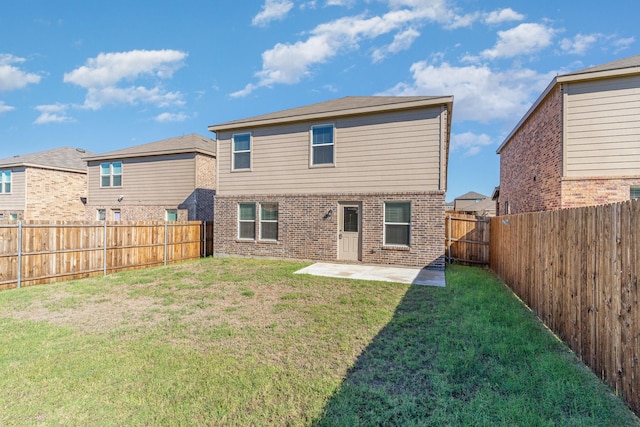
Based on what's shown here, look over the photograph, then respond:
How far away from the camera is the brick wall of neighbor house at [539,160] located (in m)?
8.70

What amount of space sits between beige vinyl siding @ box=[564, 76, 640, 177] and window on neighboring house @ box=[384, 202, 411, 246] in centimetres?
469

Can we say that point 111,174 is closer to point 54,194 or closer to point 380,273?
point 54,194

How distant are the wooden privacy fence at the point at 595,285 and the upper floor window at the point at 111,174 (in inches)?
789

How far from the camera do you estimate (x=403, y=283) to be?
7.72 m

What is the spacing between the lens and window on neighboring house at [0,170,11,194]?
20.8m

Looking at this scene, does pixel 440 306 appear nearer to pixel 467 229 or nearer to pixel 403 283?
pixel 403 283

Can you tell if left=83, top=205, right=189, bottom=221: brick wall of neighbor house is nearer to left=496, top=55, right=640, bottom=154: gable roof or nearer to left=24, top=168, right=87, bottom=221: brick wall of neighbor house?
left=24, top=168, right=87, bottom=221: brick wall of neighbor house

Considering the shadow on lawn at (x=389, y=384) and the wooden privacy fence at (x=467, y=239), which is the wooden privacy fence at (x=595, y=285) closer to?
the shadow on lawn at (x=389, y=384)

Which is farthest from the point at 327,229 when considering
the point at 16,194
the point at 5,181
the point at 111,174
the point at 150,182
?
the point at 5,181

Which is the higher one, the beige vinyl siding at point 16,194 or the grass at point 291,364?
the beige vinyl siding at point 16,194

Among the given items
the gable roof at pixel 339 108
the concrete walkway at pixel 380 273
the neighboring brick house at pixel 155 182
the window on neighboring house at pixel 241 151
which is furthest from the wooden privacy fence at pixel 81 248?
the concrete walkway at pixel 380 273

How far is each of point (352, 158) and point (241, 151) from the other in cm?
502

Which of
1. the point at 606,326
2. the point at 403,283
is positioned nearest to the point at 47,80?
the point at 403,283

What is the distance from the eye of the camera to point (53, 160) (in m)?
21.6
